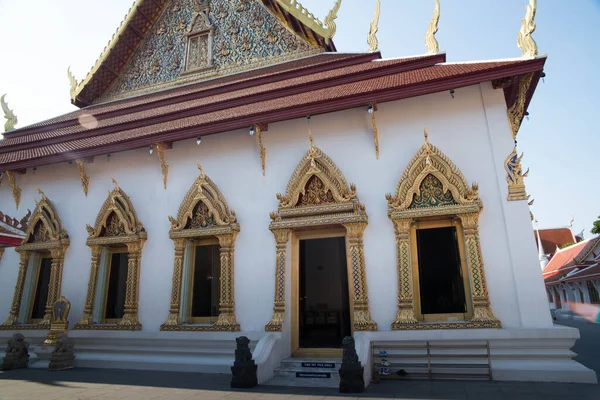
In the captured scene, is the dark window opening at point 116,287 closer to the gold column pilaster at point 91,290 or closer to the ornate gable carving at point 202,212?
the gold column pilaster at point 91,290

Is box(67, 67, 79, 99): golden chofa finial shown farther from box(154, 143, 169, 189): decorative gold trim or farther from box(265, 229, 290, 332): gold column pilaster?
box(265, 229, 290, 332): gold column pilaster

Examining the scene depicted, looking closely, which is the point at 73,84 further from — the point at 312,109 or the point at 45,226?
the point at 312,109

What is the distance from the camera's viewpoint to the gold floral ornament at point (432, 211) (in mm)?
4930

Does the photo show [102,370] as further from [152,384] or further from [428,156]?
[428,156]

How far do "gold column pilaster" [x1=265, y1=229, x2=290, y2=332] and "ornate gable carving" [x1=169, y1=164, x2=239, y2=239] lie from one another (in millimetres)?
870

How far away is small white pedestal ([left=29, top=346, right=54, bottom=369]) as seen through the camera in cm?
627

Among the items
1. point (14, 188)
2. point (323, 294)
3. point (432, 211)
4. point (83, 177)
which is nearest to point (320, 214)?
point (323, 294)

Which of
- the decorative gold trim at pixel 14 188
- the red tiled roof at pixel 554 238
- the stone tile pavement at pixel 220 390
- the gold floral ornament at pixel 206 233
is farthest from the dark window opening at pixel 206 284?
the red tiled roof at pixel 554 238

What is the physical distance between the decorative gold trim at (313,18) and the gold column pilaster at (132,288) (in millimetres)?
5091

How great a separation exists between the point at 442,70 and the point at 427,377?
3.96 metres

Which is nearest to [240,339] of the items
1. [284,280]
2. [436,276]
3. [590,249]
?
[284,280]

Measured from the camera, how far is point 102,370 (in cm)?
599

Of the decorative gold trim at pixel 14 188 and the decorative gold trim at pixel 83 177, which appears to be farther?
the decorative gold trim at pixel 14 188

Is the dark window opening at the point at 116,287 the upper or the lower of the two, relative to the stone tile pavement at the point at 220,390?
upper
